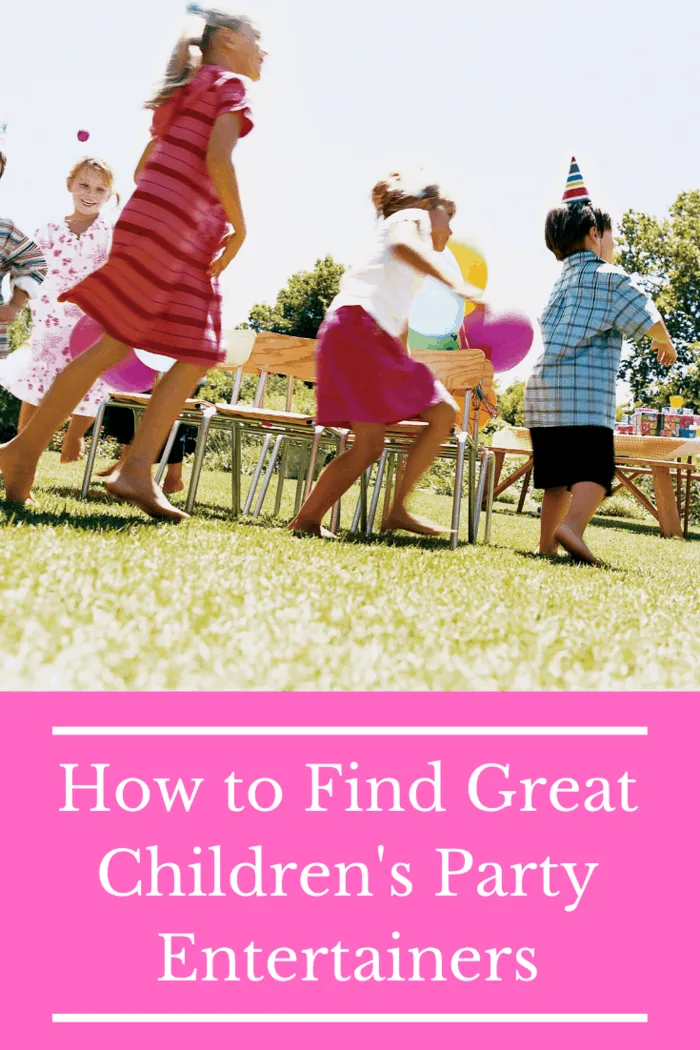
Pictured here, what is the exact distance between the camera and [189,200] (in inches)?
142

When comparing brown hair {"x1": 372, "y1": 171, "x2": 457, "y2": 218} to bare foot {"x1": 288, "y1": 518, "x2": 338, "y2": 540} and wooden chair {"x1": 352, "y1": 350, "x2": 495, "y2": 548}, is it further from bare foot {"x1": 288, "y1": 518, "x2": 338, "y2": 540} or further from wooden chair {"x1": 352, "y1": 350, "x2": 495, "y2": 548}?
bare foot {"x1": 288, "y1": 518, "x2": 338, "y2": 540}

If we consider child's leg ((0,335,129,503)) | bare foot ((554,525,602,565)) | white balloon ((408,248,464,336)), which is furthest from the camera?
white balloon ((408,248,464,336))

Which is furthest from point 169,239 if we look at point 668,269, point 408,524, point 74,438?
point 668,269

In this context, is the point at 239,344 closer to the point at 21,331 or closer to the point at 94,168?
the point at 94,168

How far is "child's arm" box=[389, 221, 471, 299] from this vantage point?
13.3ft

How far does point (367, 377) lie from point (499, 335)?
7.44 feet

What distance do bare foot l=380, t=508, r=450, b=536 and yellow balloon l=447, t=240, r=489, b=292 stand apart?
7.75 feet

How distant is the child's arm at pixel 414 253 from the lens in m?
4.07

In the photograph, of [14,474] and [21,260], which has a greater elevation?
[21,260]

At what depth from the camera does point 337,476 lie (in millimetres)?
4133

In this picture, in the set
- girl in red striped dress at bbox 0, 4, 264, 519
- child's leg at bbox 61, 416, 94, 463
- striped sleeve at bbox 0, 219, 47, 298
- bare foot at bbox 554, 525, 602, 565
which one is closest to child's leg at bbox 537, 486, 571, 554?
bare foot at bbox 554, 525, 602, 565
